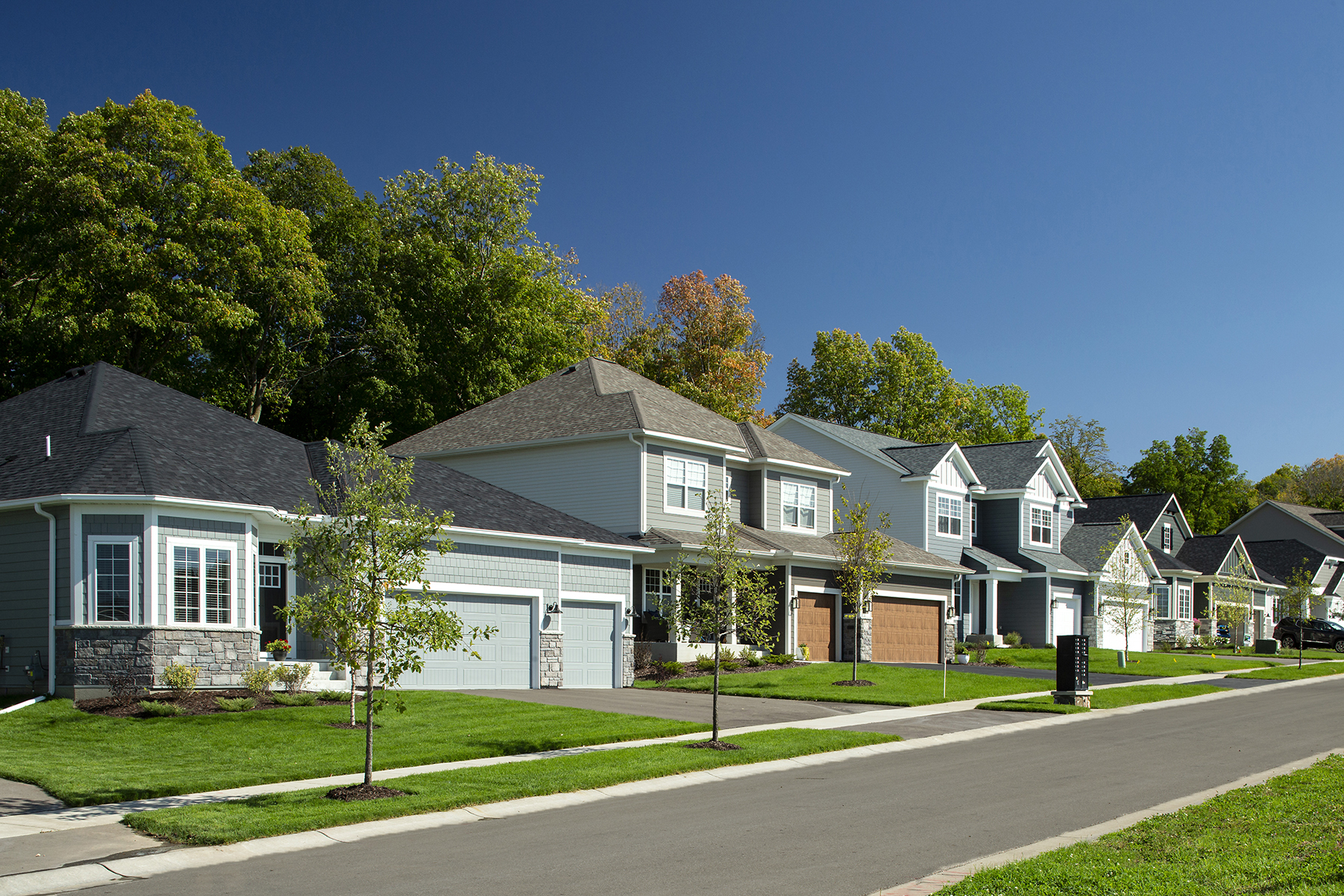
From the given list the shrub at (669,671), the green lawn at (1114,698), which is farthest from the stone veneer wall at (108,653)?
the green lawn at (1114,698)

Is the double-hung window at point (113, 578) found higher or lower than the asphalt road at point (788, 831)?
higher

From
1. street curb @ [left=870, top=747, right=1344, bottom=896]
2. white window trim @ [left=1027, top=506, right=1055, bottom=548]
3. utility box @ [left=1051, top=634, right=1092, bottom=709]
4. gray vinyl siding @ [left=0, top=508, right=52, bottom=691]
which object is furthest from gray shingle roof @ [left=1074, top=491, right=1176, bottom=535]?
gray vinyl siding @ [left=0, top=508, right=52, bottom=691]

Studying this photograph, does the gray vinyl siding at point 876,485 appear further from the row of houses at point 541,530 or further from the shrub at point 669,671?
the shrub at point 669,671

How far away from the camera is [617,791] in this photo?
14148 millimetres

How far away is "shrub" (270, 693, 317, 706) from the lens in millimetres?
20484

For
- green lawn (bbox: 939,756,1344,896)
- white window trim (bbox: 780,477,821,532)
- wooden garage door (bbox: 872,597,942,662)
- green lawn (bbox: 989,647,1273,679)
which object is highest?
white window trim (bbox: 780,477,821,532)

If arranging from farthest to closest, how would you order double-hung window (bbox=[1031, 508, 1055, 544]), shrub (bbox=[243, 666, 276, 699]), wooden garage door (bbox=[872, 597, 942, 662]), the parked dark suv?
the parked dark suv → double-hung window (bbox=[1031, 508, 1055, 544]) → wooden garage door (bbox=[872, 597, 942, 662]) → shrub (bbox=[243, 666, 276, 699])

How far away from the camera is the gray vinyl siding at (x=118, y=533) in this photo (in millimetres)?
20219

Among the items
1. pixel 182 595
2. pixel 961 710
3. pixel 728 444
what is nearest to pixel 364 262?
pixel 728 444

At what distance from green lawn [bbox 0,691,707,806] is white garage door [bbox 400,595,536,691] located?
374 centimetres

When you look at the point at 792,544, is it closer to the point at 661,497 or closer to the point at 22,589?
the point at 661,497

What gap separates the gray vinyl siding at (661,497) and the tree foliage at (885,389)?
34762mm

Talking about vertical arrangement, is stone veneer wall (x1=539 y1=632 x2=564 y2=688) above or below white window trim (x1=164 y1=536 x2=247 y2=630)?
below

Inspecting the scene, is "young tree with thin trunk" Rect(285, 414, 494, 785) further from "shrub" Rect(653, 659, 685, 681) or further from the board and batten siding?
the board and batten siding
